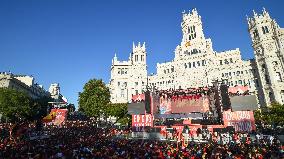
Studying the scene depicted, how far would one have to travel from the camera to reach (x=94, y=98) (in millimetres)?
66875

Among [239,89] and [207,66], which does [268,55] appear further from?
[239,89]

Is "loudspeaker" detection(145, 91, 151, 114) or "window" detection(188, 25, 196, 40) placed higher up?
"window" detection(188, 25, 196, 40)

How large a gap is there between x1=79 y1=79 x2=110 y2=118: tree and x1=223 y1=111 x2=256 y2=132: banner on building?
117 feet

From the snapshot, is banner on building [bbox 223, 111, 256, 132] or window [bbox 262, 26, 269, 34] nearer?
banner on building [bbox 223, 111, 256, 132]

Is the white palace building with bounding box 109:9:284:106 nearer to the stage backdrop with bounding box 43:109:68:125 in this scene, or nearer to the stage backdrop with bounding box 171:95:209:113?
the stage backdrop with bounding box 171:95:209:113

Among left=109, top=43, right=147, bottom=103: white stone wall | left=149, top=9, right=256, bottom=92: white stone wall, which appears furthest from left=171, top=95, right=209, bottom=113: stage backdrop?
left=109, top=43, right=147, bottom=103: white stone wall

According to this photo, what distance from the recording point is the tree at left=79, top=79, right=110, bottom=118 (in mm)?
66250

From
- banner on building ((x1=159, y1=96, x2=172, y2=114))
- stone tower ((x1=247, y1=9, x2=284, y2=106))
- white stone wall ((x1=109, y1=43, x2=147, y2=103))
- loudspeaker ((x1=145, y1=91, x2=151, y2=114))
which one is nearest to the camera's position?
loudspeaker ((x1=145, y1=91, x2=151, y2=114))

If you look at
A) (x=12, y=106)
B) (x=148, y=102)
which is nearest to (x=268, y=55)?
(x=148, y=102)

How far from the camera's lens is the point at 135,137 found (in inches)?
1563

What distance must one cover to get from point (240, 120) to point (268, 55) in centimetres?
3106

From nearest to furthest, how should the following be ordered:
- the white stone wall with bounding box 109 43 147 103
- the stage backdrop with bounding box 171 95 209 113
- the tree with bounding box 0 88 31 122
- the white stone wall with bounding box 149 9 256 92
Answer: the stage backdrop with bounding box 171 95 209 113
the tree with bounding box 0 88 31 122
the white stone wall with bounding box 149 9 256 92
the white stone wall with bounding box 109 43 147 103

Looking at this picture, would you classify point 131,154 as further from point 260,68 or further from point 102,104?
point 260,68

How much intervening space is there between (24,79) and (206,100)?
355 ft
